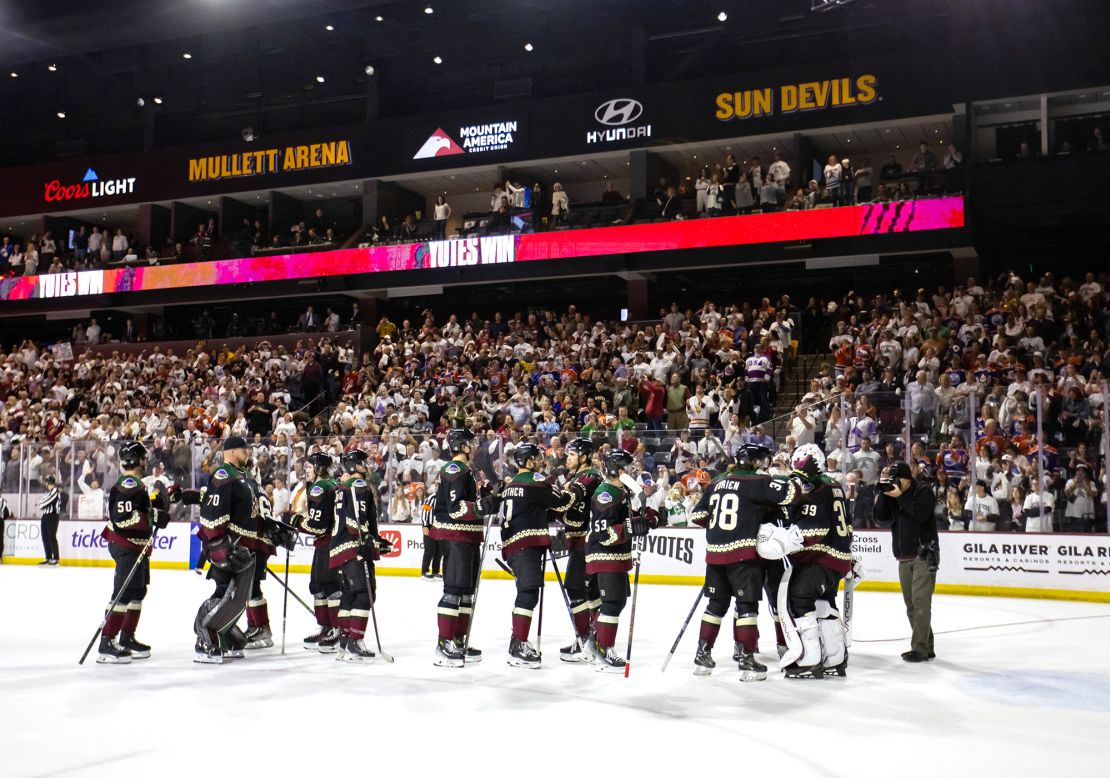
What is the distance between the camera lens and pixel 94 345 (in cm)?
3312

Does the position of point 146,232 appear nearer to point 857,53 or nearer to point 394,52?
point 394,52

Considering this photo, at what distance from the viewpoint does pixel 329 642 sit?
381 inches

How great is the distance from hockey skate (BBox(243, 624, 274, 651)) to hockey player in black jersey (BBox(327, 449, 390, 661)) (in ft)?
3.27

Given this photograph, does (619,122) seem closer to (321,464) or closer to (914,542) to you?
(321,464)

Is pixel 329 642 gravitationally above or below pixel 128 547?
below

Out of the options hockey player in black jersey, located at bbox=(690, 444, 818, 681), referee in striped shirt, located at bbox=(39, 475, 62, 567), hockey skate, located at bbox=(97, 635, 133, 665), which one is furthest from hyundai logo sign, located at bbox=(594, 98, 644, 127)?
hockey skate, located at bbox=(97, 635, 133, 665)

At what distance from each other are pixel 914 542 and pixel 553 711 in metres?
3.99

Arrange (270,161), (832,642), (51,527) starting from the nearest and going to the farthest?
(832,642) → (51,527) → (270,161)

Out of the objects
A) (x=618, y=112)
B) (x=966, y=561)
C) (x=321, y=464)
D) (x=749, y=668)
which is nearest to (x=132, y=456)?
(x=321, y=464)

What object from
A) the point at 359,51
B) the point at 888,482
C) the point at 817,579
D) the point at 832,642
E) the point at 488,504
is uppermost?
the point at 359,51

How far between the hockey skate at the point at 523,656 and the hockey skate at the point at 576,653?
434mm

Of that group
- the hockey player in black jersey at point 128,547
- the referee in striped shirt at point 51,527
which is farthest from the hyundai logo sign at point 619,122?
the hockey player in black jersey at point 128,547

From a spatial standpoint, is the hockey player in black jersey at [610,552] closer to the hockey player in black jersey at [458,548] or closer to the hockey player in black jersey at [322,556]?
the hockey player in black jersey at [458,548]

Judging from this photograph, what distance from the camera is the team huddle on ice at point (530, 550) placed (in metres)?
8.33
